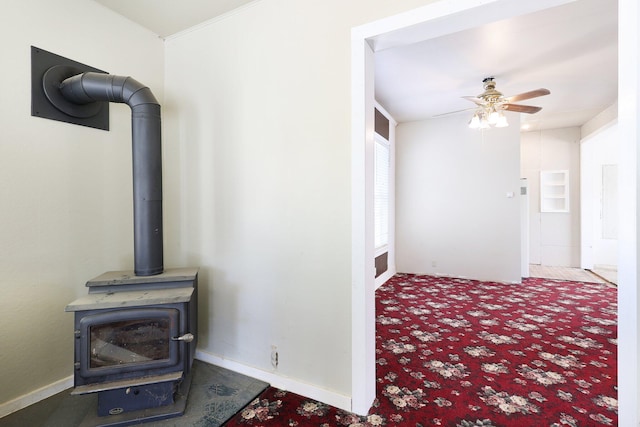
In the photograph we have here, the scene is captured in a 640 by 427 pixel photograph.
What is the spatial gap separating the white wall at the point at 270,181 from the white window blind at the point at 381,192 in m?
2.80

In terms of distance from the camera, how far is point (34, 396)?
183 cm

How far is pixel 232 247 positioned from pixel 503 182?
15.0 ft

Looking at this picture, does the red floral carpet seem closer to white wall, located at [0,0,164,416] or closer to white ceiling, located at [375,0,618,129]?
white wall, located at [0,0,164,416]

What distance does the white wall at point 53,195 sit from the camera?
175 cm

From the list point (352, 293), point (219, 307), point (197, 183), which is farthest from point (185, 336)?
point (197, 183)

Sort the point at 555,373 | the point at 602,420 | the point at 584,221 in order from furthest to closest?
the point at 584,221
the point at 555,373
the point at 602,420

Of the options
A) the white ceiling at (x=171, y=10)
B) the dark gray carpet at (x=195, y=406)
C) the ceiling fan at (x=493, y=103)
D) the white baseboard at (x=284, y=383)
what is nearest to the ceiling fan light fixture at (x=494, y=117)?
the ceiling fan at (x=493, y=103)

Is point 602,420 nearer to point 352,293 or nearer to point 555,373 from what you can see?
point 555,373

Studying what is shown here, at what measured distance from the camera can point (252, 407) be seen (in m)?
1.83

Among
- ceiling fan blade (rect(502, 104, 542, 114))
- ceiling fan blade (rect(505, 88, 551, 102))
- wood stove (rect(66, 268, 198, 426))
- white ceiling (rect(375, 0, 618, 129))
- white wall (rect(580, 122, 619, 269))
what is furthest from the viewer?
white wall (rect(580, 122, 619, 269))

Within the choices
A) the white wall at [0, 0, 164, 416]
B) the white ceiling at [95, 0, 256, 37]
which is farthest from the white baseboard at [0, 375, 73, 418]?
the white ceiling at [95, 0, 256, 37]

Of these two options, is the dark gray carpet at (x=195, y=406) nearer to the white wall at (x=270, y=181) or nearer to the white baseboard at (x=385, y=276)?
the white wall at (x=270, y=181)

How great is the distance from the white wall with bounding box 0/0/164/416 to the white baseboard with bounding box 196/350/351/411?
96 cm

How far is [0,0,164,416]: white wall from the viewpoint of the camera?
5.75 ft
